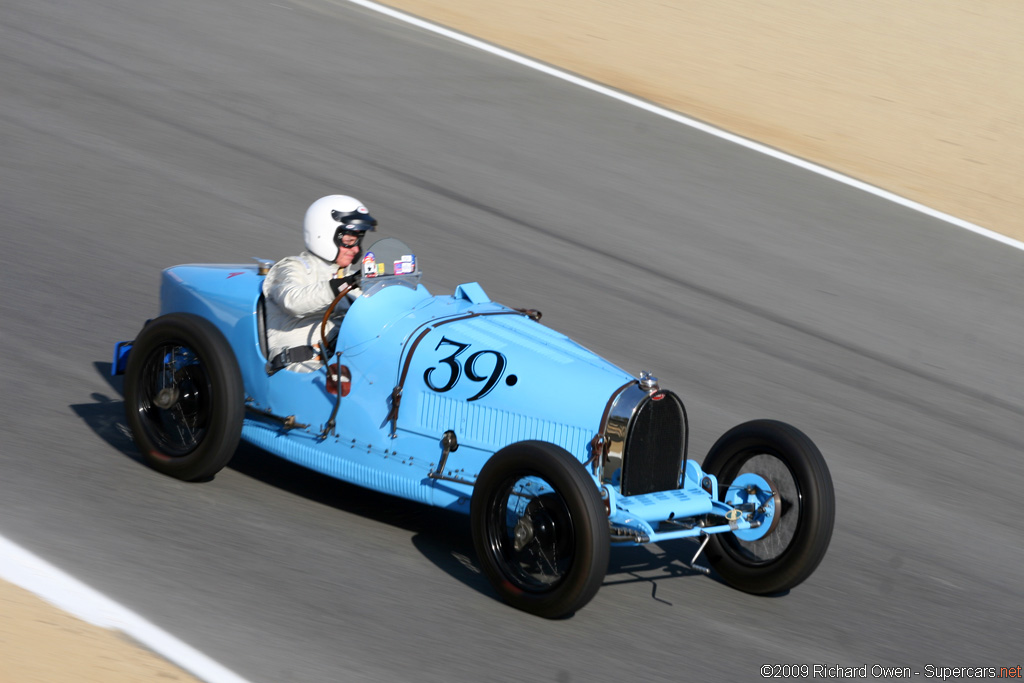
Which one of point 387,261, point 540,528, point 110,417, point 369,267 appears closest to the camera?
point 540,528

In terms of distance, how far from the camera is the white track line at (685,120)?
13.5 metres

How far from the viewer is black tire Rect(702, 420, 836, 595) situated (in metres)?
5.96

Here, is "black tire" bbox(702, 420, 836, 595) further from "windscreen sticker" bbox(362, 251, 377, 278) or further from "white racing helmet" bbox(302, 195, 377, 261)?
"white racing helmet" bbox(302, 195, 377, 261)

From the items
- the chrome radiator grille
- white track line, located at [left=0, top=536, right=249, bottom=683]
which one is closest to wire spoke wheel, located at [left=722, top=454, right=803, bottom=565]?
the chrome radiator grille

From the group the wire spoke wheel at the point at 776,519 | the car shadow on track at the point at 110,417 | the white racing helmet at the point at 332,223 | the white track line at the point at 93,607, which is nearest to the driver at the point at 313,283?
the white racing helmet at the point at 332,223

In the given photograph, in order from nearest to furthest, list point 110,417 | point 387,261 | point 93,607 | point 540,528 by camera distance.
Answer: point 93,607 → point 540,528 → point 387,261 → point 110,417

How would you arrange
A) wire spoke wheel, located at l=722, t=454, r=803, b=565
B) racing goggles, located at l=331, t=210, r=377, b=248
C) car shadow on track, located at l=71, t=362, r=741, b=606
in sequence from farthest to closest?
racing goggles, located at l=331, t=210, r=377, b=248 < car shadow on track, located at l=71, t=362, r=741, b=606 < wire spoke wheel, located at l=722, t=454, r=803, b=565

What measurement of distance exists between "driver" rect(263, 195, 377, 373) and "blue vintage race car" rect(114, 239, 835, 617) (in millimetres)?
102

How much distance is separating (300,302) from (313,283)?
0.13 meters

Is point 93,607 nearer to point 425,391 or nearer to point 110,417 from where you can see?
point 425,391

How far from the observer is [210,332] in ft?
21.1

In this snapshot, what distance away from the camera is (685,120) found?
1485 cm

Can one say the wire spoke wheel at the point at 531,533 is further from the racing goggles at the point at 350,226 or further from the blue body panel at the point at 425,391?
the racing goggles at the point at 350,226

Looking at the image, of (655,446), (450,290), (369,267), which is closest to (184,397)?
(369,267)
